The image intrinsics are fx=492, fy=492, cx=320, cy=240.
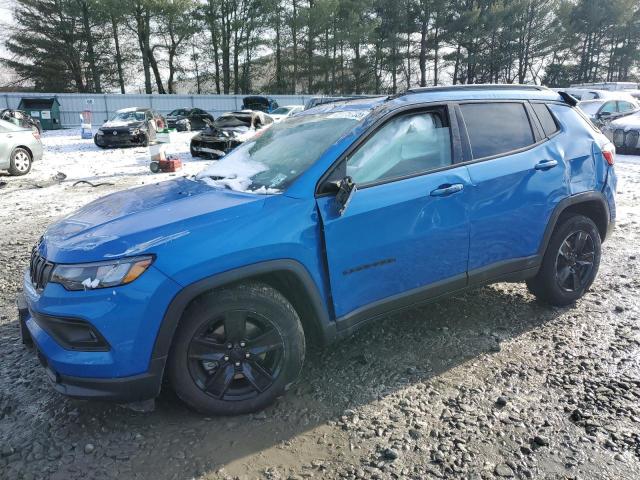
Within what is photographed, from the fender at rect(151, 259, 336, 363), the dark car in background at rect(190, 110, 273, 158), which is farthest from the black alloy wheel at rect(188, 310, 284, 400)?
the dark car in background at rect(190, 110, 273, 158)

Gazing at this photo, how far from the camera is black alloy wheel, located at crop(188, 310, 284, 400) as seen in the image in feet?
8.55

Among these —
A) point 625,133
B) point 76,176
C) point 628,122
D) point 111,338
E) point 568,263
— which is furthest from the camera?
point 628,122

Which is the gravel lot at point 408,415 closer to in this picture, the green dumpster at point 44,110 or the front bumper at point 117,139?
the front bumper at point 117,139

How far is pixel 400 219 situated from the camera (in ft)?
9.84

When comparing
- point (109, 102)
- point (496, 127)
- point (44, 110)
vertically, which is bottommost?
point (496, 127)

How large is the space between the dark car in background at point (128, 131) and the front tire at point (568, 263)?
16.5 m

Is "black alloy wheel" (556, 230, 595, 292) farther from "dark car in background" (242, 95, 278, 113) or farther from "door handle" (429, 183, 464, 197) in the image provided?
"dark car in background" (242, 95, 278, 113)

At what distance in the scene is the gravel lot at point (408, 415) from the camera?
7.86ft

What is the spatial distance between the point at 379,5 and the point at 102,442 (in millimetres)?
46331

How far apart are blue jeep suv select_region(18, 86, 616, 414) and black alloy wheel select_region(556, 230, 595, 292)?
18 mm

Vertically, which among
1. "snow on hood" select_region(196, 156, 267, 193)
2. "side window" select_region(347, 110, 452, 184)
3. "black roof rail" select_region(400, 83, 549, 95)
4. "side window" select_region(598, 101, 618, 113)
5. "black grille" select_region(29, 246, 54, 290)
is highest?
"black roof rail" select_region(400, 83, 549, 95)

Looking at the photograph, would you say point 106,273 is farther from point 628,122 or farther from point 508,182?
point 628,122

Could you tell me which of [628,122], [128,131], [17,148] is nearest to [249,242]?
[17,148]

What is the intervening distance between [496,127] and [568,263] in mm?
1328
